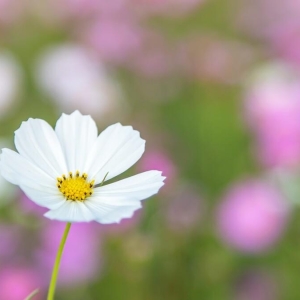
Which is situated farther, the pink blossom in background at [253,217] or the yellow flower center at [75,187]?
the pink blossom in background at [253,217]

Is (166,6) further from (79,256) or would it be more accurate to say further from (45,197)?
(45,197)

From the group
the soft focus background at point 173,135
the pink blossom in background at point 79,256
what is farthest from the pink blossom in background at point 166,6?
the pink blossom in background at point 79,256

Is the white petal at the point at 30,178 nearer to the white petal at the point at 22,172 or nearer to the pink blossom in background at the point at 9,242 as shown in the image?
the white petal at the point at 22,172

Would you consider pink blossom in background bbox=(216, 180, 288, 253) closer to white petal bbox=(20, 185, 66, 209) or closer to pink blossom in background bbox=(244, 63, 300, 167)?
pink blossom in background bbox=(244, 63, 300, 167)

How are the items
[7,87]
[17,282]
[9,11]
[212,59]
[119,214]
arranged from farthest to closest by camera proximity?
1. [9,11]
2. [212,59]
3. [7,87]
4. [17,282]
5. [119,214]

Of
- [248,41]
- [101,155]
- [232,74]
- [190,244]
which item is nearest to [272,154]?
[190,244]

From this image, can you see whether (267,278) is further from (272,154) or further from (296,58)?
(296,58)

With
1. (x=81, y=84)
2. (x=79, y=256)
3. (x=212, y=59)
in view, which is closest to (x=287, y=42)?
(x=212, y=59)

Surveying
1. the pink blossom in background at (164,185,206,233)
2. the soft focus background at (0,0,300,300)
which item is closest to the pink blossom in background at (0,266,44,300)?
the soft focus background at (0,0,300,300)
